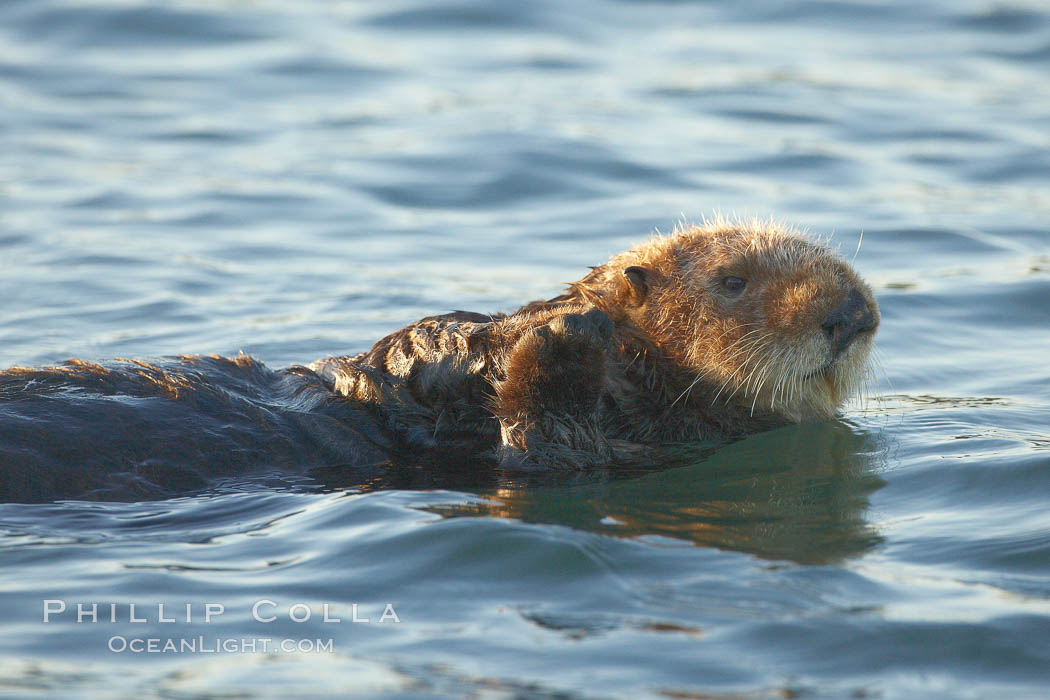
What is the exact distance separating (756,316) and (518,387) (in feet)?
3.54

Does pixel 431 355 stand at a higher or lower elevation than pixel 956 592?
higher

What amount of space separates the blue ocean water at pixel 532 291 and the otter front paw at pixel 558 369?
0.32 m

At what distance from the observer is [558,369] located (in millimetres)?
4641

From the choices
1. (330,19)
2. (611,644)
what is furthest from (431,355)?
(330,19)

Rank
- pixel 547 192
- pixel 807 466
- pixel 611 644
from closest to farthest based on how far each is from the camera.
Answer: pixel 611 644 → pixel 807 466 → pixel 547 192

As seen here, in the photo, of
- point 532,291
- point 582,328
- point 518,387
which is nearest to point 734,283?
point 582,328

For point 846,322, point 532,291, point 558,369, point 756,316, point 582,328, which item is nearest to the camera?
point 582,328

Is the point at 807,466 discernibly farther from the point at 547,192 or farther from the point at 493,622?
the point at 547,192

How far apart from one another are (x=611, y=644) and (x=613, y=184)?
24.6 ft

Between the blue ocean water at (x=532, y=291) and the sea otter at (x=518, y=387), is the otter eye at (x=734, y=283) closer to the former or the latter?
the sea otter at (x=518, y=387)

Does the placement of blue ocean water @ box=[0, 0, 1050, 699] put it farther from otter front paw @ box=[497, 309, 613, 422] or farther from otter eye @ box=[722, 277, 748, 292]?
otter eye @ box=[722, 277, 748, 292]

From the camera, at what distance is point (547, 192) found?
10.5m

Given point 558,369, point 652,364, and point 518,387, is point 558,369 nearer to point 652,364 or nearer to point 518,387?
point 518,387

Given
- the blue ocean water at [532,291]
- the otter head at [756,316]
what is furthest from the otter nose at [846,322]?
the blue ocean water at [532,291]
